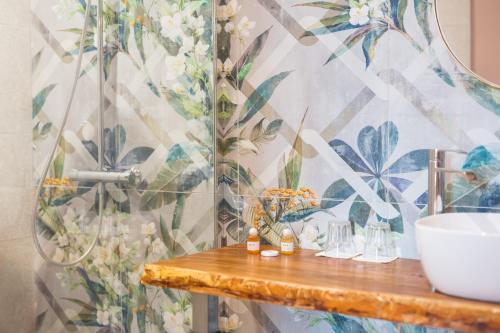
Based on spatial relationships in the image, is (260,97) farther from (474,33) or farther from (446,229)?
(446,229)

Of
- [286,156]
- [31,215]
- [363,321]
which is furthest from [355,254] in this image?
[31,215]

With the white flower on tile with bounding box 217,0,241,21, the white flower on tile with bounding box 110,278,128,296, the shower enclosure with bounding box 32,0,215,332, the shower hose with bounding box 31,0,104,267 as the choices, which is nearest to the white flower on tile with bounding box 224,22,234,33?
the white flower on tile with bounding box 217,0,241,21

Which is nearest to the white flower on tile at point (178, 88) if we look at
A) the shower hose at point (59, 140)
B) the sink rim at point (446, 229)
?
the shower hose at point (59, 140)

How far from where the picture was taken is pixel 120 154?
192cm

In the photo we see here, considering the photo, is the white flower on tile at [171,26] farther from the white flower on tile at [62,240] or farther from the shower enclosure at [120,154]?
the white flower on tile at [62,240]

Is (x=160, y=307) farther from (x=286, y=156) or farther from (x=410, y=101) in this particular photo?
(x=410, y=101)

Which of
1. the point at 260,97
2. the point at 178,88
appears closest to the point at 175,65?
the point at 178,88

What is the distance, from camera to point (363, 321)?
196 cm

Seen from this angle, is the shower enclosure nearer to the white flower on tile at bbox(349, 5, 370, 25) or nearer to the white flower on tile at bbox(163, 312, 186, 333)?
the white flower on tile at bbox(163, 312, 186, 333)

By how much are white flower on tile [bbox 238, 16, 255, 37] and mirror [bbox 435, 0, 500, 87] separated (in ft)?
2.18

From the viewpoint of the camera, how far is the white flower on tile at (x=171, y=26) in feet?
6.39

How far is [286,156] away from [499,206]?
72 cm

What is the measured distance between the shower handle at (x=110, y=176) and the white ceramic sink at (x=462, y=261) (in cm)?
94

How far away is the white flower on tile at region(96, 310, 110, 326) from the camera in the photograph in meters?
1.91
